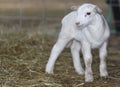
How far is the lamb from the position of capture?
482 cm

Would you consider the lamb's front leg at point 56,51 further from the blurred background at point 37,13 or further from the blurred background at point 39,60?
the blurred background at point 37,13

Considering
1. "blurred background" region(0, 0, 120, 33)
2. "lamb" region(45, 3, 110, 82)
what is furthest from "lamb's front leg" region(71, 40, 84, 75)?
"blurred background" region(0, 0, 120, 33)

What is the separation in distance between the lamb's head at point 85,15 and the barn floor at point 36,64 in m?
0.71

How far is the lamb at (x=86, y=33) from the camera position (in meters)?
4.82

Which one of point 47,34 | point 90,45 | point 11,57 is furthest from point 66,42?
point 47,34

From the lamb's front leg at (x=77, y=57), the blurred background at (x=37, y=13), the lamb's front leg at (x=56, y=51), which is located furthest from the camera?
the blurred background at (x=37, y=13)

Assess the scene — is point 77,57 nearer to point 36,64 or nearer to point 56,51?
point 56,51

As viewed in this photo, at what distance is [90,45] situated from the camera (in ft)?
16.4

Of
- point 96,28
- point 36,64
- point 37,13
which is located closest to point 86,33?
point 96,28

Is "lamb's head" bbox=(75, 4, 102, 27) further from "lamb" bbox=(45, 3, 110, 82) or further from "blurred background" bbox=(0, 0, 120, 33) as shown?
"blurred background" bbox=(0, 0, 120, 33)

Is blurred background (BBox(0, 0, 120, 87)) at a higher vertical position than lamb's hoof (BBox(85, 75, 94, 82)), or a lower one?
higher

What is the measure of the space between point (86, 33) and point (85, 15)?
0.29 meters

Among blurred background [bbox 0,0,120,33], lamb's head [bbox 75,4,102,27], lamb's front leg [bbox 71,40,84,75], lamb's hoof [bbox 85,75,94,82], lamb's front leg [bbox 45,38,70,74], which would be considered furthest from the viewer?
blurred background [bbox 0,0,120,33]

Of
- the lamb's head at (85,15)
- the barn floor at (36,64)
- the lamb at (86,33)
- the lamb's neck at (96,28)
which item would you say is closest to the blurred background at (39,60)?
the barn floor at (36,64)
